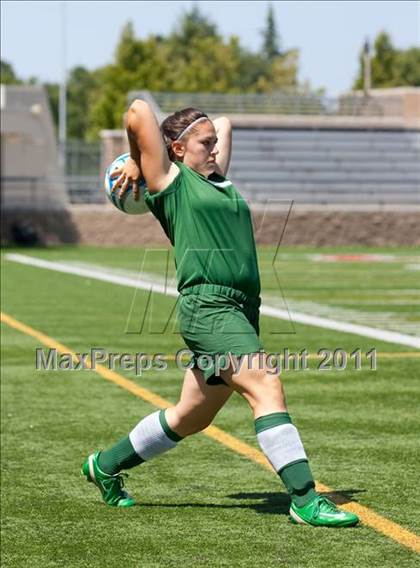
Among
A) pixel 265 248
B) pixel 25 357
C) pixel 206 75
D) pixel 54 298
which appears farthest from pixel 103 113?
pixel 25 357

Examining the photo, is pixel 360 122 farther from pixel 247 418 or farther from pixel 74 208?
pixel 247 418

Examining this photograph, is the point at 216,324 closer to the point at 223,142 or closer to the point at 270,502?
the point at 223,142

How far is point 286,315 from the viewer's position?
17.4m

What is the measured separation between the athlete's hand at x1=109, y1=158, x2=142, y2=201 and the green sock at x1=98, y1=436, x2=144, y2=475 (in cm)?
123

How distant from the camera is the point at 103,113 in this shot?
72.4 metres

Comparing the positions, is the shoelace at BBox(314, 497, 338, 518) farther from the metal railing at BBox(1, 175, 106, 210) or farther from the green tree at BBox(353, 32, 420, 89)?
the green tree at BBox(353, 32, 420, 89)

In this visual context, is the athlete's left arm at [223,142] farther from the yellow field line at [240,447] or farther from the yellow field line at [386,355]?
the yellow field line at [386,355]

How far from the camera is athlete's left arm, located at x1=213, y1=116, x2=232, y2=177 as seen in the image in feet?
21.0

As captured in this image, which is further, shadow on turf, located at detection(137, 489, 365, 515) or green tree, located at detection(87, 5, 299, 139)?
green tree, located at detection(87, 5, 299, 139)

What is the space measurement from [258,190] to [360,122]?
256 inches

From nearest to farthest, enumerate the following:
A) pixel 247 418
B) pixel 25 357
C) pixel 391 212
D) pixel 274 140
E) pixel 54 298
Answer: pixel 247 418 → pixel 25 357 → pixel 54 298 → pixel 391 212 → pixel 274 140

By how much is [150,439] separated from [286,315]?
11038 millimetres

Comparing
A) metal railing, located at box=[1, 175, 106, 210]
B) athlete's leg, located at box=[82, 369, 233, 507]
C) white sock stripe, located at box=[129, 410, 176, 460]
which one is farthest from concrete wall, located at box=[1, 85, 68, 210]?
white sock stripe, located at box=[129, 410, 176, 460]

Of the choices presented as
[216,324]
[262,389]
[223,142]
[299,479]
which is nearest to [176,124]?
[223,142]
